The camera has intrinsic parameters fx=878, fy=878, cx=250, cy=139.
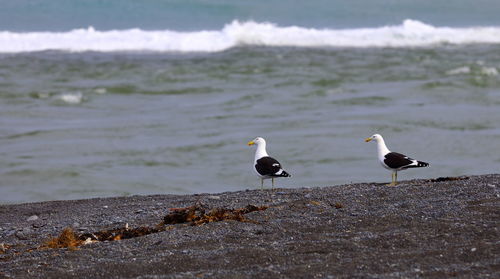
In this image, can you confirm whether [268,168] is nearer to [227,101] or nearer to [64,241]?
[64,241]

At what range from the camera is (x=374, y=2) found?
4481cm

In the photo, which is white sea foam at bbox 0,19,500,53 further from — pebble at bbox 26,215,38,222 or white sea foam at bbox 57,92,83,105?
pebble at bbox 26,215,38,222

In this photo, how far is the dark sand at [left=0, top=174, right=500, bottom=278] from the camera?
607cm

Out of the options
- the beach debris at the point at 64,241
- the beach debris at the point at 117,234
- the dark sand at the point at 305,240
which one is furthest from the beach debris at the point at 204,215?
the beach debris at the point at 64,241

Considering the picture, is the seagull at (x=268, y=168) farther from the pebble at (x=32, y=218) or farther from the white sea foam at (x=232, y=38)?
the white sea foam at (x=232, y=38)

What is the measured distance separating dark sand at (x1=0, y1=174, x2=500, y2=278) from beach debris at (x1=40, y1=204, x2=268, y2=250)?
13 cm

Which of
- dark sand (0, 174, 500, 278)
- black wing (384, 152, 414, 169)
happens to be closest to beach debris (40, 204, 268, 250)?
dark sand (0, 174, 500, 278)

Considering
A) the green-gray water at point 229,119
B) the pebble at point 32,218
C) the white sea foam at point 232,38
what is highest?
the white sea foam at point 232,38

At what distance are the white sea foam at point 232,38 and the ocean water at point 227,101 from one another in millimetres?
91

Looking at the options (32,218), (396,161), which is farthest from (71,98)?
(396,161)

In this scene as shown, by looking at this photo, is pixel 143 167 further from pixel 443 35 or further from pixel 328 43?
pixel 443 35

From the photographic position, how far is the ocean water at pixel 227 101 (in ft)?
43.9

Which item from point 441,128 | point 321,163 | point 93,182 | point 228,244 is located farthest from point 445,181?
point 441,128

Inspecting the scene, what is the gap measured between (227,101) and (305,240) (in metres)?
13.1
